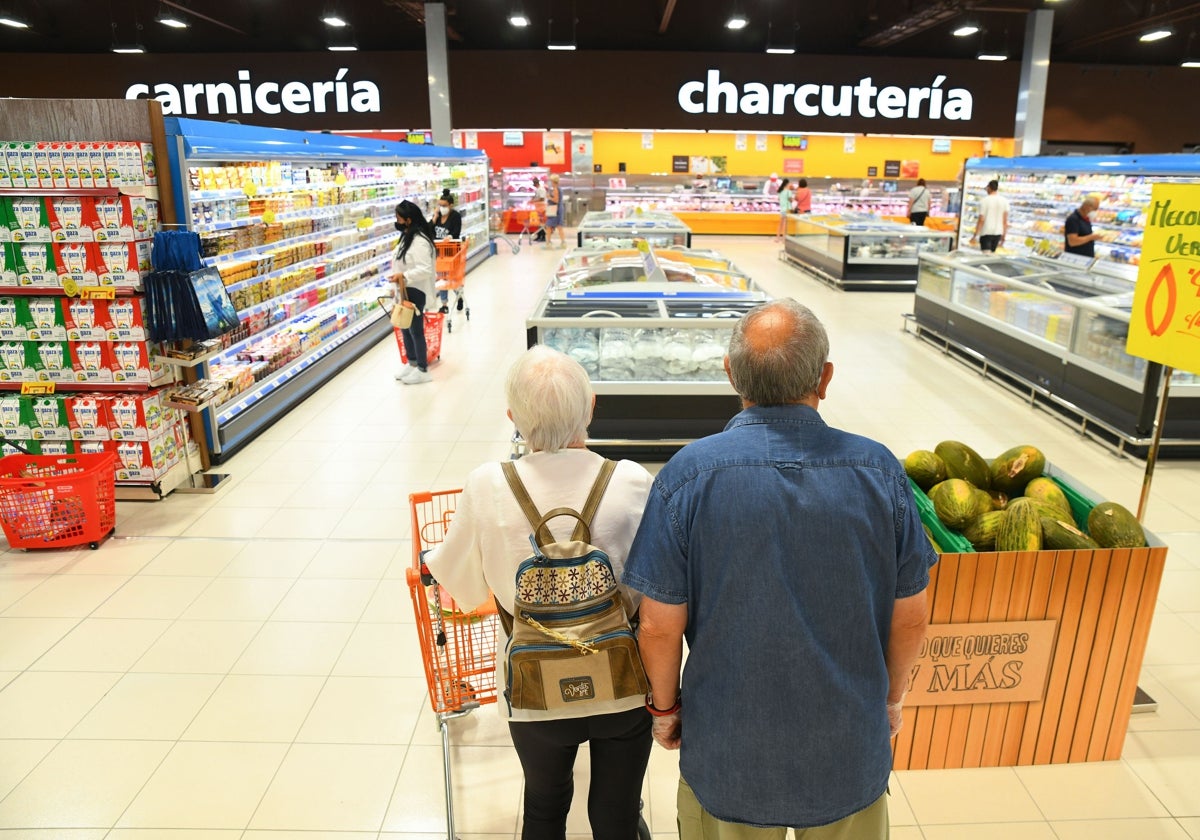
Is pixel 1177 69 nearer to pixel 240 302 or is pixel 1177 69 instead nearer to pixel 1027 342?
pixel 1027 342

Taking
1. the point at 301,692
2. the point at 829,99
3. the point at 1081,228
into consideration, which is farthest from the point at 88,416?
the point at 829,99

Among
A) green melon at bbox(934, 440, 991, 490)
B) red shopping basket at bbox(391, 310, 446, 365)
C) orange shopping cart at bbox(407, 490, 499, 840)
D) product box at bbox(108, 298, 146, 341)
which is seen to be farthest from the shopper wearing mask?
green melon at bbox(934, 440, 991, 490)

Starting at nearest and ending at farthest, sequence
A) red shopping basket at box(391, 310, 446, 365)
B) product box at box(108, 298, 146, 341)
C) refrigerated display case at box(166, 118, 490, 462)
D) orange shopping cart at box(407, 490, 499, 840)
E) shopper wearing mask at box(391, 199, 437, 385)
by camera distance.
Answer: orange shopping cart at box(407, 490, 499, 840)
product box at box(108, 298, 146, 341)
refrigerated display case at box(166, 118, 490, 462)
shopper wearing mask at box(391, 199, 437, 385)
red shopping basket at box(391, 310, 446, 365)

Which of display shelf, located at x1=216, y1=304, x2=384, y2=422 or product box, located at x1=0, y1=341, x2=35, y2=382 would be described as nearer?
product box, located at x1=0, y1=341, x2=35, y2=382

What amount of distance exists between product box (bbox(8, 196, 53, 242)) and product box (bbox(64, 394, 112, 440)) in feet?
3.00

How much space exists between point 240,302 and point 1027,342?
6.40 metres

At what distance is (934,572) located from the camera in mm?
2562

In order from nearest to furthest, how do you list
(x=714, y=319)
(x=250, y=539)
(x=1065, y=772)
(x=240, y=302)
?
(x=1065, y=772), (x=250, y=539), (x=714, y=319), (x=240, y=302)

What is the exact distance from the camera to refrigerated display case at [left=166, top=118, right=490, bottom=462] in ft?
18.5

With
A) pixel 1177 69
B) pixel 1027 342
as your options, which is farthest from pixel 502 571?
pixel 1177 69

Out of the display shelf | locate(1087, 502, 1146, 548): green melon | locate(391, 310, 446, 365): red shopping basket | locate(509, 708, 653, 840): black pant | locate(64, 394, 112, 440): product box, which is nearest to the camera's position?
locate(509, 708, 653, 840): black pant

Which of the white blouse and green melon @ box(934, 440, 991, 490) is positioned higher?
the white blouse

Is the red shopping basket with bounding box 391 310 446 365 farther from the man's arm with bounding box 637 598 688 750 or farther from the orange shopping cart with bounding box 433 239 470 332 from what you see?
the man's arm with bounding box 637 598 688 750

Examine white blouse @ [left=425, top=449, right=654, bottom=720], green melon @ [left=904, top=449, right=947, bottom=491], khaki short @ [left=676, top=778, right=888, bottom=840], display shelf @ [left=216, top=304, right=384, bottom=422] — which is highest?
white blouse @ [left=425, top=449, right=654, bottom=720]
